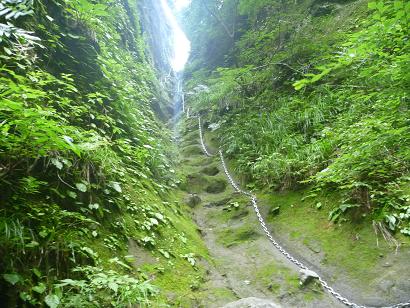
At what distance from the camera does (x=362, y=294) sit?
3.66m

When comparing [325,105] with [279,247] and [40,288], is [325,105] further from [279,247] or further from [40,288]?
[40,288]

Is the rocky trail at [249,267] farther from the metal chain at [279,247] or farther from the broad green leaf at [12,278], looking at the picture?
the broad green leaf at [12,278]

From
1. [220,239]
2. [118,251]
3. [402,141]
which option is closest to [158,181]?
[220,239]

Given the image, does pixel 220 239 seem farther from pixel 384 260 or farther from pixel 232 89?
pixel 232 89

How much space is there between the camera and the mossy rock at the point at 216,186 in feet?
Answer: 25.7

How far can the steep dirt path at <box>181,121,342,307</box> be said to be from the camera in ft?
12.5

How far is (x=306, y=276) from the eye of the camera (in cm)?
399

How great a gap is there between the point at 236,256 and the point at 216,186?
3.07 m

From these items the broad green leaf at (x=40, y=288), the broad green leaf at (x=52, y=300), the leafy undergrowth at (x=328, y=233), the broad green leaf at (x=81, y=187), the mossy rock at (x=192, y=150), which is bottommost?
the leafy undergrowth at (x=328, y=233)

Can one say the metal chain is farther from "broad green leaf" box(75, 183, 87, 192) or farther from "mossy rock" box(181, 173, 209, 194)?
"broad green leaf" box(75, 183, 87, 192)

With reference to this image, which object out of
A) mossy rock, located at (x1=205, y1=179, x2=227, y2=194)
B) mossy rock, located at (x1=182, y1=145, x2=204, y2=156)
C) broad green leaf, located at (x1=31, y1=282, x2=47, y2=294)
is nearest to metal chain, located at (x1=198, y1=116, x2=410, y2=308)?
mossy rock, located at (x1=205, y1=179, x2=227, y2=194)

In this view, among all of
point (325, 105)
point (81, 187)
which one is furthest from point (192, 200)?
point (81, 187)

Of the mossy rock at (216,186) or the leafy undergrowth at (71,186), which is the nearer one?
the leafy undergrowth at (71,186)

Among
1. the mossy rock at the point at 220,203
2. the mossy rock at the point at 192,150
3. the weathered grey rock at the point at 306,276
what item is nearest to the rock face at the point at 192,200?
the mossy rock at the point at 220,203
